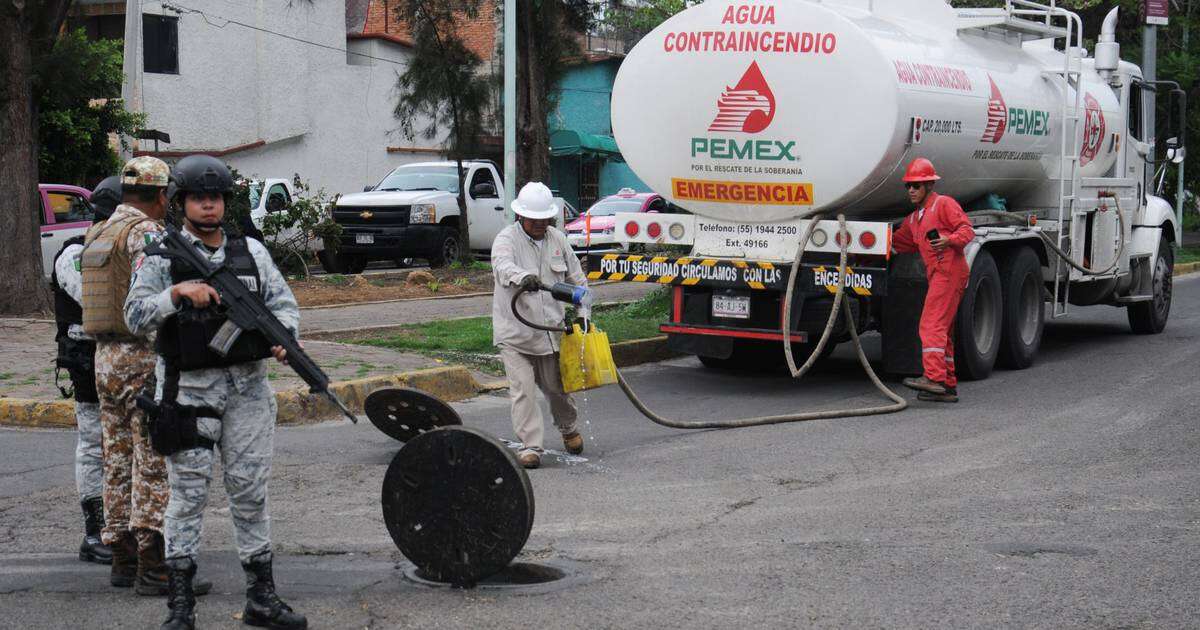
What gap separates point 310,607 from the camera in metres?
5.16

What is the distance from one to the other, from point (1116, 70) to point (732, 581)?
11222 mm

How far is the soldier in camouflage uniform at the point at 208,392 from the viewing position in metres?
4.76

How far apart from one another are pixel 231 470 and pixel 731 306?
6.51 m

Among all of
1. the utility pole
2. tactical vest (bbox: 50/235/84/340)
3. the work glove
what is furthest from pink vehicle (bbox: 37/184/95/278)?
tactical vest (bbox: 50/235/84/340)

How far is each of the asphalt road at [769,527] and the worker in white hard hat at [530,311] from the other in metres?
0.38

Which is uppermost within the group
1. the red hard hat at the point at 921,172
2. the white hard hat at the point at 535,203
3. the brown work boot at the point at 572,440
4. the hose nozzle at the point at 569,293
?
the red hard hat at the point at 921,172

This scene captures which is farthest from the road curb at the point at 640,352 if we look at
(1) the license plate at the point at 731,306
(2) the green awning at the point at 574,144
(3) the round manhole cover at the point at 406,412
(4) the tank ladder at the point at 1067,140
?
(2) the green awning at the point at 574,144

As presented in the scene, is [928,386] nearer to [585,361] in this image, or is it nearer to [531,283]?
[585,361]

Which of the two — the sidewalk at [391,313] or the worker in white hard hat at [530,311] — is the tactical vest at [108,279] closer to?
the worker in white hard hat at [530,311]

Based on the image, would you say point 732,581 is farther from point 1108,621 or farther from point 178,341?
point 178,341

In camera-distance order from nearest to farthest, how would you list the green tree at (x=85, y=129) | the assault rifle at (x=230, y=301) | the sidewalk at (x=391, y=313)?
the assault rifle at (x=230, y=301) → the sidewalk at (x=391, y=313) → the green tree at (x=85, y=129)

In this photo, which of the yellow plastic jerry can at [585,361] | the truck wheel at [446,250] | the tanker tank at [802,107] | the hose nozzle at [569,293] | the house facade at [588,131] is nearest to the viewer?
the hose nozzle at [569,293]

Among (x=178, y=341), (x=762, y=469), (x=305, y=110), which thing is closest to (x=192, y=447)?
(x=178, y=341)

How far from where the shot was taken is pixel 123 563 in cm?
544
